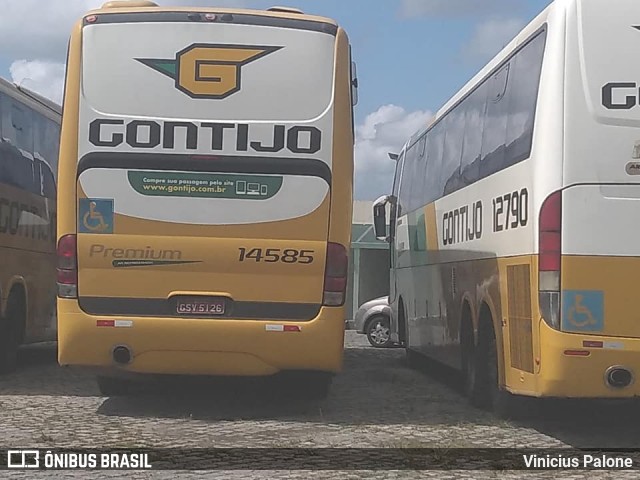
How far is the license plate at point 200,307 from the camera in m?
10.2

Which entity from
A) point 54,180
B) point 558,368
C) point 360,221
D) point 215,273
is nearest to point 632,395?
point 558,368

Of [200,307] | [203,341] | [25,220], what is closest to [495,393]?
[203,341]

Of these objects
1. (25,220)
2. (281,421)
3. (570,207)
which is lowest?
(281,421)

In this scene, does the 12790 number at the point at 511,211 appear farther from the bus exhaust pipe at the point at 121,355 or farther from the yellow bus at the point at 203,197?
the bus exhaust pipe at the point at 121,355

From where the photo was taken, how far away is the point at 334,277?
10.2 meters

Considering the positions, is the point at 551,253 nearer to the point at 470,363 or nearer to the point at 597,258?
the point at 597,258

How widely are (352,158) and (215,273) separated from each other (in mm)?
1685

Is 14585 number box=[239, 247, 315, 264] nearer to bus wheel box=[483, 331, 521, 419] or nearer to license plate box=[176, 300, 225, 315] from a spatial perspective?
license plate box=[176, 300, 225, 315]

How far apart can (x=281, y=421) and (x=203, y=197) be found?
2.24 meters

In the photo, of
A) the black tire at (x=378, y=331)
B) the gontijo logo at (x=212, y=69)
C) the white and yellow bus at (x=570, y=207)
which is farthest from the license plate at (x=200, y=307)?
the black tire at (x=378, y=331)

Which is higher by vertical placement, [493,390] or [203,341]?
[203,341]

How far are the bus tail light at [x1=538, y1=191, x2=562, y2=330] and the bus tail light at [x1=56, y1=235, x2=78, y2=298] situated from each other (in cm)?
422

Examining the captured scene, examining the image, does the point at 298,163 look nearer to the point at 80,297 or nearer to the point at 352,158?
the point at 352,158

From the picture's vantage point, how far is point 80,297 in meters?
10.2
